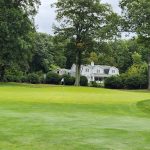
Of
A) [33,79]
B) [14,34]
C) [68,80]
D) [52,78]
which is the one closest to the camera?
[14,34]

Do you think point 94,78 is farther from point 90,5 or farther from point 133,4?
point 133,4

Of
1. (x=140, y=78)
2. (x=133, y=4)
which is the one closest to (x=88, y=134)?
(x=133, y=4)

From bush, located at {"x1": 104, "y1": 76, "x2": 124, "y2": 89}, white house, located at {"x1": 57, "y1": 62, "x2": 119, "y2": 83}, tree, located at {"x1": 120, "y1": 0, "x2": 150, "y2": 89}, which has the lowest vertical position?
bush, located at {"x1": 104, "y1": 76, "x2": 124, "y2": 89}

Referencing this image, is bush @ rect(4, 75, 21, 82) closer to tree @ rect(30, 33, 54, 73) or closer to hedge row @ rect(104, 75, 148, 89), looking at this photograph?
hedge row @ rect(104, 75, 148, 89)

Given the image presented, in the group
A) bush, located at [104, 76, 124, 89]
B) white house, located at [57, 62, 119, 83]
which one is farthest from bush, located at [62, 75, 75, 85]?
white house, located at [57, 62, 119, 83]

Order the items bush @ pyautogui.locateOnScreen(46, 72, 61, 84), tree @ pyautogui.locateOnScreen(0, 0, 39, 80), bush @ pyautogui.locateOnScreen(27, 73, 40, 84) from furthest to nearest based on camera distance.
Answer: bush @ pyautogui.locateOnScreen(46, 72, 61, 84), bush @ pyautogui.locateOnScreen(27, 73, 40, 84), tree @ pyautogui.locateOnScreen(0, 0, 39, 80)

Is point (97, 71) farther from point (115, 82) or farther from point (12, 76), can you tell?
point (115, 82)

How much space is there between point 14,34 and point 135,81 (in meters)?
26.3

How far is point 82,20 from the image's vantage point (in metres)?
85.8

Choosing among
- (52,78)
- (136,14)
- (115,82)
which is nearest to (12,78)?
(52,78)

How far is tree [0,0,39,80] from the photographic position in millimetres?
→ 65438

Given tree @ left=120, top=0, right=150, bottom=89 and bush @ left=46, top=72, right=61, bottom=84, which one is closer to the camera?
tree @ left=120, top=0, right=150, bottom=89

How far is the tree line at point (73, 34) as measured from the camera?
66.1m

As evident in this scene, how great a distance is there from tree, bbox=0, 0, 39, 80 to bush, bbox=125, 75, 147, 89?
2123 centimetres
